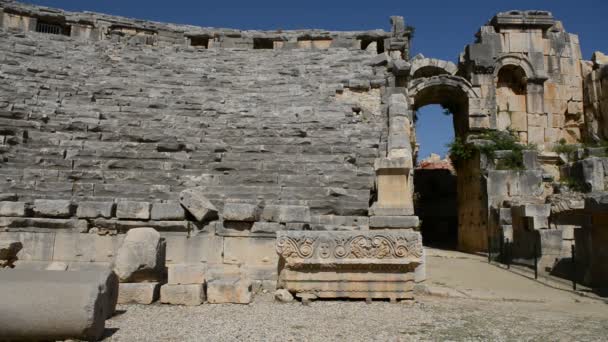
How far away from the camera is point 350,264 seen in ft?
17.8

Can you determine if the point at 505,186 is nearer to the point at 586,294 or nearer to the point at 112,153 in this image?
the point at 586,294

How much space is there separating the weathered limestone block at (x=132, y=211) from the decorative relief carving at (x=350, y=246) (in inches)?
81.0

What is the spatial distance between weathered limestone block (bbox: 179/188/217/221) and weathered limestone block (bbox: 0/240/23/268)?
78.9 inches

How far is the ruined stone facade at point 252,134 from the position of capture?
6.35 metres

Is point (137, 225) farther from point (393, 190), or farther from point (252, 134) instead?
point (252, 134)

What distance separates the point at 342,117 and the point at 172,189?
4.33 m

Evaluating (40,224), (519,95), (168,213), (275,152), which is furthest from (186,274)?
(519,95)

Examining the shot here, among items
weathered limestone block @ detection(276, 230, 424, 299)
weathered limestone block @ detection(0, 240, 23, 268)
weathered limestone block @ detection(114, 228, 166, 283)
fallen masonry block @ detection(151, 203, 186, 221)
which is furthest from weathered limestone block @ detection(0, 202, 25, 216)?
weathered limestone block @ detection(276, 230, 424, 299)

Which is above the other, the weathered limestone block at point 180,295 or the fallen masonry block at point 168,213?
the fallen masonry block at point 168,213

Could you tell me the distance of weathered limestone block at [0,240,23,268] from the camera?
568 centimetres

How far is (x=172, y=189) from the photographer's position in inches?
299

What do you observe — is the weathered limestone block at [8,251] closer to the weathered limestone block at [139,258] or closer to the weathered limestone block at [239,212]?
the weathered limestone block at [139,258]

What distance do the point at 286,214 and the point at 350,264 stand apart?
1303 mm

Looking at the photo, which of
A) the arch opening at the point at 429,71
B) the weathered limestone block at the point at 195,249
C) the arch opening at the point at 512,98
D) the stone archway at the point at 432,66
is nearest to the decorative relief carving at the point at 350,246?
the weathered limestone block at the point at 195,249
